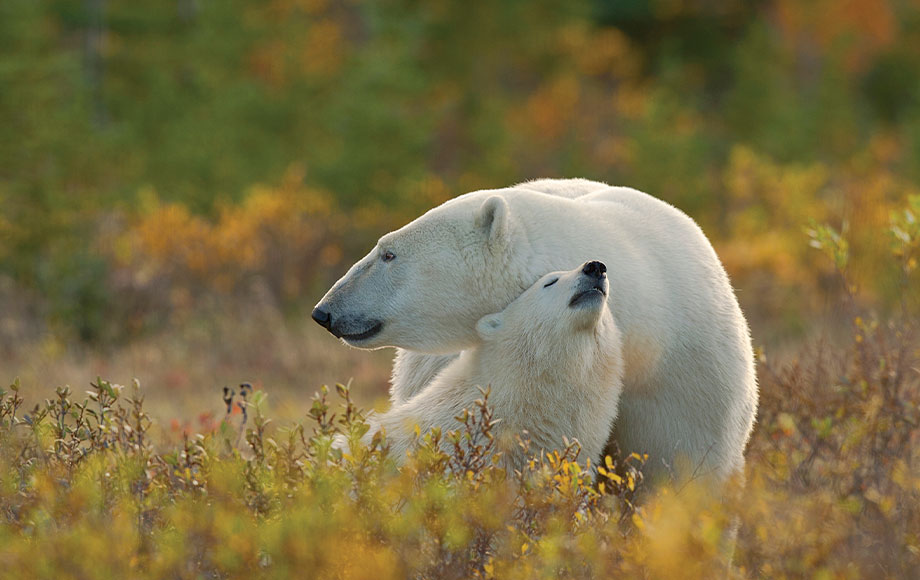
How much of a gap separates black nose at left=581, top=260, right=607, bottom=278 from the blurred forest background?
1639 millimetres

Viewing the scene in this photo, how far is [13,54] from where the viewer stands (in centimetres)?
Answer: 1088

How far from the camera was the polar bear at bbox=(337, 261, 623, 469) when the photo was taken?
325cm

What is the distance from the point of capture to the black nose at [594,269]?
3164 mm

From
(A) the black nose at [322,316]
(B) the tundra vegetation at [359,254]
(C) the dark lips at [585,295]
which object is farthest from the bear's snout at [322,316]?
(C) the dark lips at [585,295]

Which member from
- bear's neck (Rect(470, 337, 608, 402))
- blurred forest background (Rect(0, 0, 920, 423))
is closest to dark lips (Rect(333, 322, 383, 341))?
bear's neck (Rect(470, 337, 608, 402))

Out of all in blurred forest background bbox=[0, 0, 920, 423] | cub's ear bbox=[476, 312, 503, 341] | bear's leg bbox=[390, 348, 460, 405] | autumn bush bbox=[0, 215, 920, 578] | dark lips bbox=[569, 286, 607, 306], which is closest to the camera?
autumn bush bbox=[0, 215, 920, 578]

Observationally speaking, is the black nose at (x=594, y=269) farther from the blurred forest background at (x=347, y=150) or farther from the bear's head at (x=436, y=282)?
the blurred forest background at (x=347, y=150)

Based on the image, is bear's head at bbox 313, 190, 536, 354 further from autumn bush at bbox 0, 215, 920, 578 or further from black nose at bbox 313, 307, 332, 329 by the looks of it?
autumn bush at bbox 0, 215, 920, 578

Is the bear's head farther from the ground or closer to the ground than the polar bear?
farther from the ground

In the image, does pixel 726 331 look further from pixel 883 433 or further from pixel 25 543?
pixel 25 543

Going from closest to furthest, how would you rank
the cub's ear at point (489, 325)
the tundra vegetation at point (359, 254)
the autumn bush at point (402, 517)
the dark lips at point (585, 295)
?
the autumn bush at point (402, 517)
the tundra vegetation at point (359, 254)
the dark lips at point (585, 295)
the cub's ear at point (489, 325)

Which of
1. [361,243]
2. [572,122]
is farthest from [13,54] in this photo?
[572,122]

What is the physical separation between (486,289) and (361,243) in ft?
26.1

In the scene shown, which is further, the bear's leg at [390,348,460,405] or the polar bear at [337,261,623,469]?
the bear's leg at [390,348,460,405]
